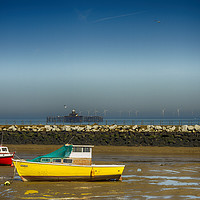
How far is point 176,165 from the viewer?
117 feet

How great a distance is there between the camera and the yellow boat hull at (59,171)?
25.3 m

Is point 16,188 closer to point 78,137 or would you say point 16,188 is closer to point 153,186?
point 153,186

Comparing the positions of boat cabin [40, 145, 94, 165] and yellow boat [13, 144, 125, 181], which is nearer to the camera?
yellow boat [13, 144, 125, 181]

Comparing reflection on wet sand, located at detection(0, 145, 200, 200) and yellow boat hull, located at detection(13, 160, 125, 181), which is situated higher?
yellow boat hull, located at detection(13, 160, 125, 181)

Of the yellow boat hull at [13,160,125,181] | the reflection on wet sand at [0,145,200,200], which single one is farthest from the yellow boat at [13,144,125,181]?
the reflection on wet sand at [0,145,200,200]

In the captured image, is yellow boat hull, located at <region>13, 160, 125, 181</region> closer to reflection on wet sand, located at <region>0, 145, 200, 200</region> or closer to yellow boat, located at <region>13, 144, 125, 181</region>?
yellow boat, located at <region>13, 144, 125, 181</region>

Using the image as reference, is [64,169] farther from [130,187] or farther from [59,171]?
[130,187]

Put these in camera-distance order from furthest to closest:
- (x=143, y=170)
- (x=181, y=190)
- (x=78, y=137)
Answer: (x=78, y=137), (x=143, y=170), (x=181, y=190)

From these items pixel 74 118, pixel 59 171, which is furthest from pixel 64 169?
pixel 74 118

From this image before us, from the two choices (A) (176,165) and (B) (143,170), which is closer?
(B) (143,170)

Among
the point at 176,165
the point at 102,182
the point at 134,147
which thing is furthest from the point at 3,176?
the point at 134,147

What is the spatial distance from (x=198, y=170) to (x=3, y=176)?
662 inches

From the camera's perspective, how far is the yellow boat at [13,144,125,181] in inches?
998

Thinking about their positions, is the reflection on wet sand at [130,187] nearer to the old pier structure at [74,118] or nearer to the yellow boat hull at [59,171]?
the yellow boat hull at [59,171]
